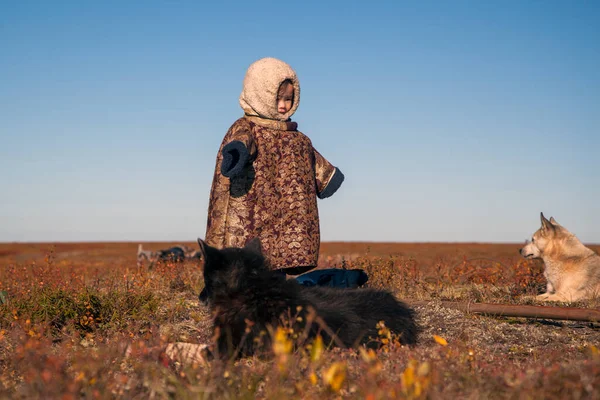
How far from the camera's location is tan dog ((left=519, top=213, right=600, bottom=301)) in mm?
10102

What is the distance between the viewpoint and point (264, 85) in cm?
778

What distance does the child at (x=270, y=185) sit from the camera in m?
7.43

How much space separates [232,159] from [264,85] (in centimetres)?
139

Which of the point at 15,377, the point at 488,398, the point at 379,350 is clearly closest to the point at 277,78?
the point at 379,350

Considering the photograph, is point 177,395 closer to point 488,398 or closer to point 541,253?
point 488,398

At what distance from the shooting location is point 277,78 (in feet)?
25.6

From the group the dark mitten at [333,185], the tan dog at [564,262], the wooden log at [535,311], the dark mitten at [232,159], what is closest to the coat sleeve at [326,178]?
the dark mitten at [333,185]

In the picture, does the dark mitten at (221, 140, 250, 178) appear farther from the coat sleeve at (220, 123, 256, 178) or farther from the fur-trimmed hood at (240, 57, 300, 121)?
the fur-trimmed hood at (240, 57, 300, 121)

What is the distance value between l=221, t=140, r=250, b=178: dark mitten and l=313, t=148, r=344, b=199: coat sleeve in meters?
1.65

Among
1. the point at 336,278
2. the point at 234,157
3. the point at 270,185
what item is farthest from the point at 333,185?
the point at 234,157

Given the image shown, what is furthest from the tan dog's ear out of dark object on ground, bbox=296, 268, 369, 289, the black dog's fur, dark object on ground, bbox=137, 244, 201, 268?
dark object on ground, bbox=137, 244, 201, 268

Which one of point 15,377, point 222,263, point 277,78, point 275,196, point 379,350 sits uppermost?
point 277,78

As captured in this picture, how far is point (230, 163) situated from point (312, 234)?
1.57 meters

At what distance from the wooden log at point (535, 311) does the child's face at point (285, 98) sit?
3.60 metres
